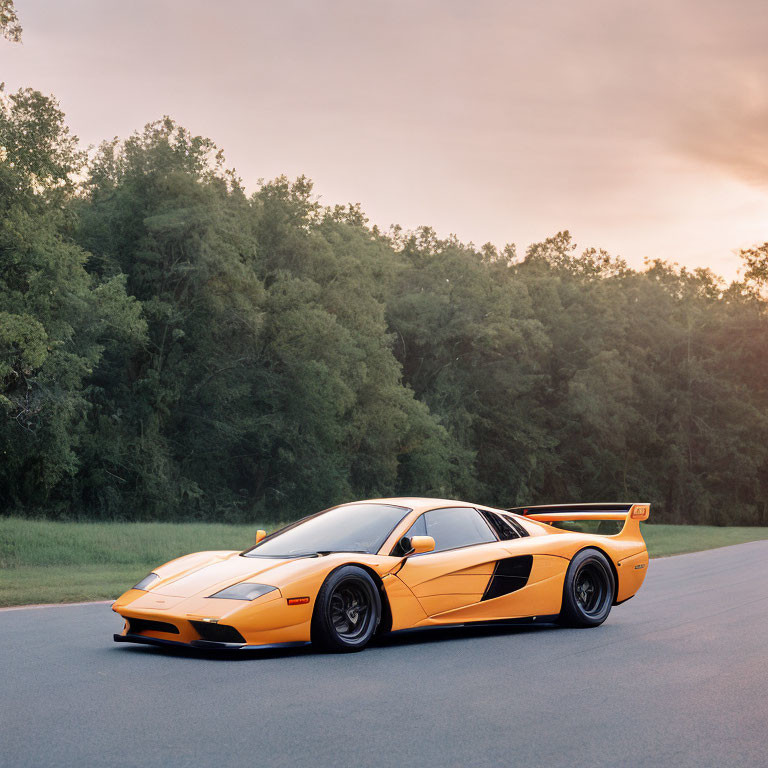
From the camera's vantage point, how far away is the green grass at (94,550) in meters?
15.6

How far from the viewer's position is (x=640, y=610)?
1262cm

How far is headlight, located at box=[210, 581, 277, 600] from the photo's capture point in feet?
27.7

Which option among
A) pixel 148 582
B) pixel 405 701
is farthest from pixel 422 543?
pixel 148 582

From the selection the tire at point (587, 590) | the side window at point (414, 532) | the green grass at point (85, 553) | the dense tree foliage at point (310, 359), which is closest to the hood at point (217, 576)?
the side window at point (414, 532)

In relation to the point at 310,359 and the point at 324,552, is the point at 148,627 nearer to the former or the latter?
the point at 324,552

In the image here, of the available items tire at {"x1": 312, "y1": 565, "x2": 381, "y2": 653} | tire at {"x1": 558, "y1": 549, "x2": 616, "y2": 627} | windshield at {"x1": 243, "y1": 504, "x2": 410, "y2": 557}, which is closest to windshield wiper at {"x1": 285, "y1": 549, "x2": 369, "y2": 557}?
windshield at {"x1": 243, "y1": 504, "x2": 410, "y2": 557}

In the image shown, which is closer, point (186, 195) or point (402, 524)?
point (402, 524)

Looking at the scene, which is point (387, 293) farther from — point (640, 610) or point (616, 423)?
point (640, 610)

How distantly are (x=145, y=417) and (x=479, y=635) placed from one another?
3802cm

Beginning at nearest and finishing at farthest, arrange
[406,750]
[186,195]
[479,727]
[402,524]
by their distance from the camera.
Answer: [406,750], [479,727], [402,524], [186,195]

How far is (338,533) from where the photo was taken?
9.83m

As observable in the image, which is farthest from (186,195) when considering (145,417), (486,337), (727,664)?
(727,664)

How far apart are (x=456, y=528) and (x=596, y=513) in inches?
105

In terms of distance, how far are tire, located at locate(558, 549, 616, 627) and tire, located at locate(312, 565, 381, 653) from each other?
2.63 metres
